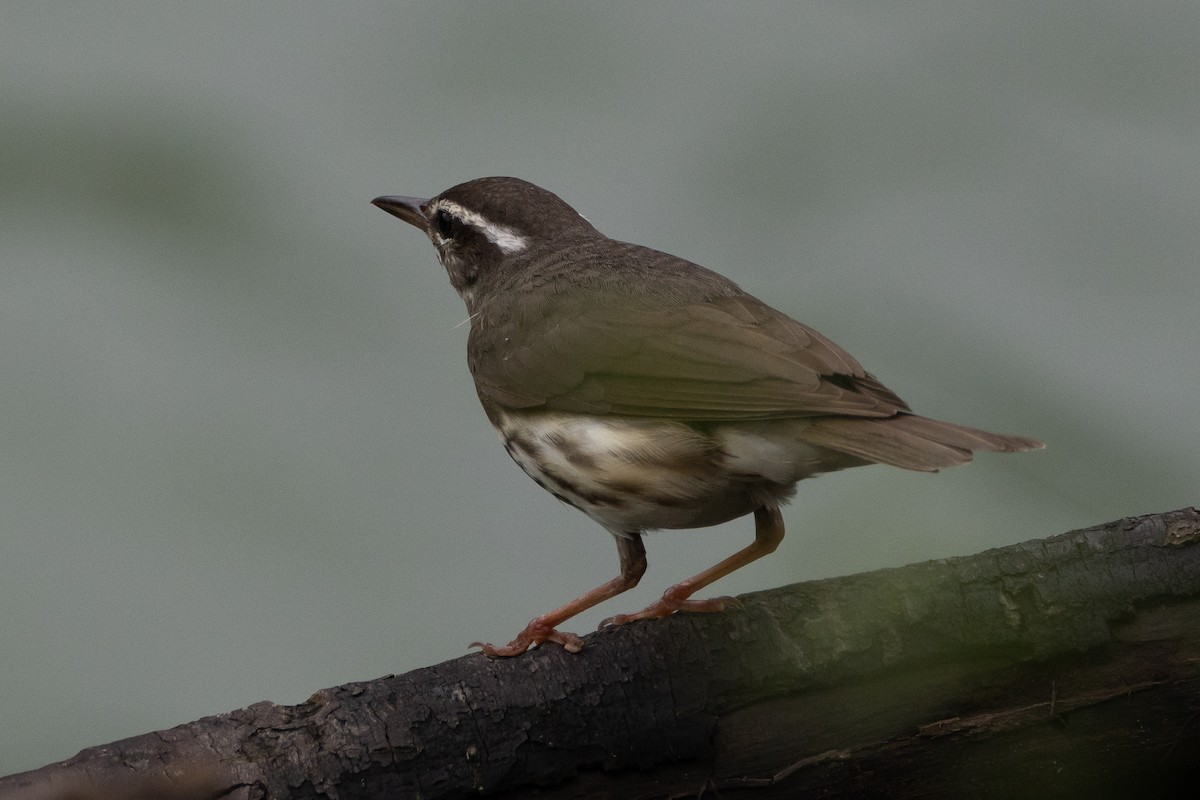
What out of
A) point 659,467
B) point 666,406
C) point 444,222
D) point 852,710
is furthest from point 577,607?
point 444,222

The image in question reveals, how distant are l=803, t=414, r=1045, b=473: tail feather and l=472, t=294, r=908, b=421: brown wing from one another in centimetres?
6

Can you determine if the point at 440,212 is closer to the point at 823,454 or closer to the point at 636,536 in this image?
the point at 636,536

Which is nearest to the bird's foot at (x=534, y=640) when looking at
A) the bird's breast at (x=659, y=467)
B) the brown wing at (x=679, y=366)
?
the bird's breast at (x=659, y=467)

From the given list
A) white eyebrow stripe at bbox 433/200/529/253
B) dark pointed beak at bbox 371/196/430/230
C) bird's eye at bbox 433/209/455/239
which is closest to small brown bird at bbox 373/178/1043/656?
white eyebrow stripe at bbox 433/200/529/253

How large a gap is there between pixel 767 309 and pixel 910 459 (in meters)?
1.19

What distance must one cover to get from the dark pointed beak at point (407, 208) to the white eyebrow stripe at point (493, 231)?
0.87ft

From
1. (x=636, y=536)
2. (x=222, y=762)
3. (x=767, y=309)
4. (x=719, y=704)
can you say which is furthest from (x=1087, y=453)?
(x=222, y=762)

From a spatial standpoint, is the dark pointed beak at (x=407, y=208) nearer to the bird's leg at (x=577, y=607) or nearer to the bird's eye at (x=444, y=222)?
the bird's eye at (x=444, y=222)

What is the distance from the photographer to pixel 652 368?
15.2 feet

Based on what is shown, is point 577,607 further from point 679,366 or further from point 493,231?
point 493,231

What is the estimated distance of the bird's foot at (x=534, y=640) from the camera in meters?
4.11

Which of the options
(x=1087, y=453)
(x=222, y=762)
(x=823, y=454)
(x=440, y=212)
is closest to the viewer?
(x=222, y=762)

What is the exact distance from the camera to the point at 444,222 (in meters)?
6.16

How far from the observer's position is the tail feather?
3.86m
